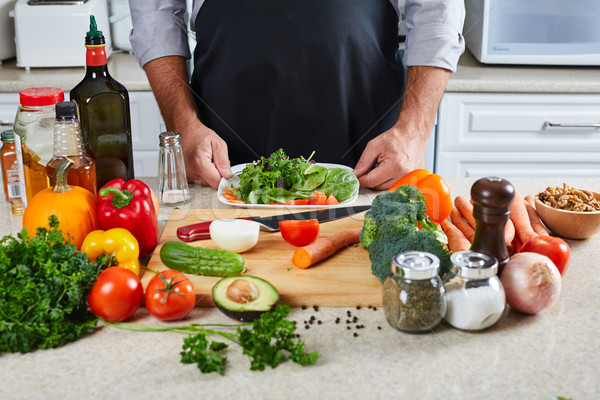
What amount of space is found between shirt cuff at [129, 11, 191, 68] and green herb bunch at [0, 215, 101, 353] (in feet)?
3.21

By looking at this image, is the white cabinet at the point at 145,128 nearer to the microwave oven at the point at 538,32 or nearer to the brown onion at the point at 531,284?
the microwave oven at the point at 538,32

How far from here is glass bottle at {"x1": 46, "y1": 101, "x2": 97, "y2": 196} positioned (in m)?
1.18

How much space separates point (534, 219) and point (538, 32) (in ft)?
5.18

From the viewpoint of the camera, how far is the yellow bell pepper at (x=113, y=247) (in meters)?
1.10

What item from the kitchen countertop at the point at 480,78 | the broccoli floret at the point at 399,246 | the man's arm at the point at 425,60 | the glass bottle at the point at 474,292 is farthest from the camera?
the kitchen countertop at the point at 480,78

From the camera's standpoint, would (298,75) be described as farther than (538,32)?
No

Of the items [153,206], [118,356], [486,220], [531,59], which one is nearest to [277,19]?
[153,206]

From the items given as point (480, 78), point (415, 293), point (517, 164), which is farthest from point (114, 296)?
point (517, 164)

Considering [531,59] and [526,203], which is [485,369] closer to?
[526,203]

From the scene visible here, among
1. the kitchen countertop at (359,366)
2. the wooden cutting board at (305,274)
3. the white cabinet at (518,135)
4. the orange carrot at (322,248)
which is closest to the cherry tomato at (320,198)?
the wooden cutting board at (305,274)

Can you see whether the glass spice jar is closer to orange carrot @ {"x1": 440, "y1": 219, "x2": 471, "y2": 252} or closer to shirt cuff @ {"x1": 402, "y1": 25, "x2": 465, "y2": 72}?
orange carrot @ {"x1": 440, "y1": 219, "x2": 471, "y2": 252}

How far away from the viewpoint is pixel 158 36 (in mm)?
1851

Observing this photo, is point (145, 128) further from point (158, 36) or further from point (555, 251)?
point (555, 251)

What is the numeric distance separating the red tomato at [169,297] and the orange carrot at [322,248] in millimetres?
234
